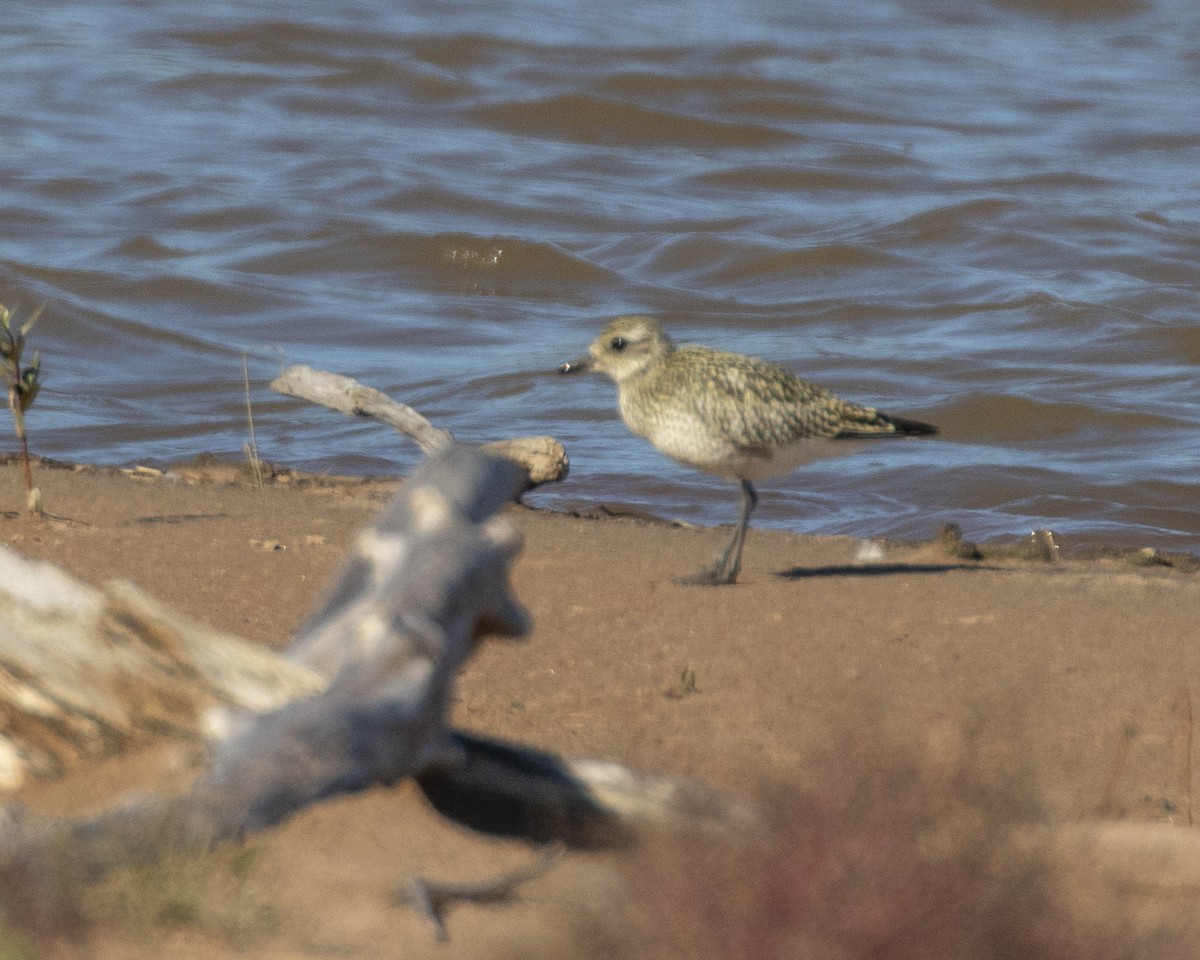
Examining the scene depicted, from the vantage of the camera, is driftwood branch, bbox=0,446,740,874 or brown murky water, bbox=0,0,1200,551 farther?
brown murky water, bbox=0,0,1200,551

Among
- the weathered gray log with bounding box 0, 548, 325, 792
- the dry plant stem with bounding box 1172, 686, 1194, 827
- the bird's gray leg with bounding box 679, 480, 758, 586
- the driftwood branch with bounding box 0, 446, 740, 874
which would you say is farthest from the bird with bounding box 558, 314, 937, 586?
the weathered gray log with bounding box 0, 548, 325, 792

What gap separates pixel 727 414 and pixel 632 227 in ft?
30.8

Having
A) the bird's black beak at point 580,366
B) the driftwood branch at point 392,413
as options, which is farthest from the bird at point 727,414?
the driftwood branch at point 392,413

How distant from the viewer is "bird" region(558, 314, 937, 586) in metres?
7.01

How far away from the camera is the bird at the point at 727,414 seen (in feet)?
23.0

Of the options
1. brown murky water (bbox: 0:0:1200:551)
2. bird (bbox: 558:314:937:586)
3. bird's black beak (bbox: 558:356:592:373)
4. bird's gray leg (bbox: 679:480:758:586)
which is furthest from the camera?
brown murky water (bbox: 0:0:1200:551)

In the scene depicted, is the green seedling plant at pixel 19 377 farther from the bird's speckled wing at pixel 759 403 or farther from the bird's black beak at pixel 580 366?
the bird's speckled wing at pixel 759 403

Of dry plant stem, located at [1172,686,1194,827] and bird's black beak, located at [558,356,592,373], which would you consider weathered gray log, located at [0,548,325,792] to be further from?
bird's black beak, located at [558,356,592,373]

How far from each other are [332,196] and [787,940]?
14.6 m

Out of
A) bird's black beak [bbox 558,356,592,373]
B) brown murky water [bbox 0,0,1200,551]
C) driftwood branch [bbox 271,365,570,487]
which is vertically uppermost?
bird's black beak [bbox 558,356,592,373]

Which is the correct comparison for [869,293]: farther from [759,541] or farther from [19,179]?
[19,179]

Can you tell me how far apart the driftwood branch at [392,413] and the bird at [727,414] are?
37 centimetres

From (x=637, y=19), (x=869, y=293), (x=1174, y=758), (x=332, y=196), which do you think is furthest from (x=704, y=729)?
(x=637, y=19)

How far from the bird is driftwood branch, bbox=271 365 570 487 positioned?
374 millimetres
